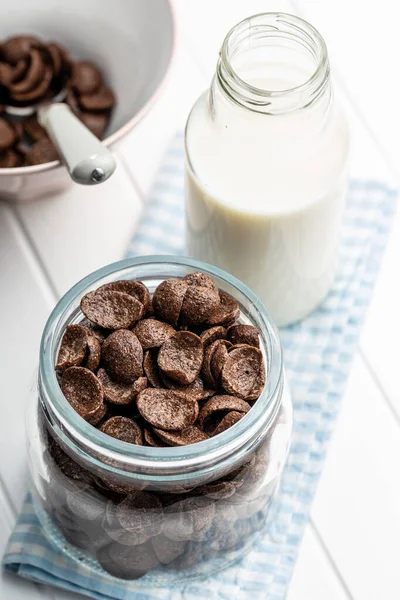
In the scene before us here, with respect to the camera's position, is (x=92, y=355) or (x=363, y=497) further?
(x=363, y=497)

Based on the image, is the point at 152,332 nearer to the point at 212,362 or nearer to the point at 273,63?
the point at 212,362

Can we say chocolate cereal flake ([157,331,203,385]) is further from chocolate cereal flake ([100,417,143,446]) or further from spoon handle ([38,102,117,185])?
spoon handle ([38,102,117,185])

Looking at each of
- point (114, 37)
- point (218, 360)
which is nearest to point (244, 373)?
point (218, 360)

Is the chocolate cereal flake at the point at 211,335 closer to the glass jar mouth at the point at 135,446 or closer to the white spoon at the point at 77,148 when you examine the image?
the glass jar mouth at the point at 135,446

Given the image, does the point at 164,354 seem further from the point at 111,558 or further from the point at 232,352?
the point at 111,558

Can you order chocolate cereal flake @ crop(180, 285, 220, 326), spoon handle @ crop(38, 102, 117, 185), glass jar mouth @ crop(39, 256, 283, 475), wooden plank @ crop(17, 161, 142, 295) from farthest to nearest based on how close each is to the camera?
wooden plank @ crop(17, 161, 142, 295) < spoon handle @ crop(38, 102, 117, 185) < chocolate cereal flake @ crop(180, 285, 220, 326) < glass jar mouth @ crop(39, 256, 283, 475)

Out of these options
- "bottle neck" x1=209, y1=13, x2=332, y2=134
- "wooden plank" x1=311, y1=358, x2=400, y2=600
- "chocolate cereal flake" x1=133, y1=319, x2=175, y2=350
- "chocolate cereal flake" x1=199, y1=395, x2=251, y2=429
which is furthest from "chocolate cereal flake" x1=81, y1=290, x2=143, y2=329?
"wooden plank" x1=311, y1=358, x2=400, y2=600
